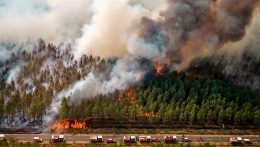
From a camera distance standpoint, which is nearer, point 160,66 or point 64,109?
point 64,109

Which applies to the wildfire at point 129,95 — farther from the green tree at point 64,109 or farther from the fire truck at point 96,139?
the fire truck at point 96,139

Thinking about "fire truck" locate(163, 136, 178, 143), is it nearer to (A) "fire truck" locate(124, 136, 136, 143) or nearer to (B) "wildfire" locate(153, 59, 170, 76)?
(A) "fire truck" locate(124, 136, 136, 143)

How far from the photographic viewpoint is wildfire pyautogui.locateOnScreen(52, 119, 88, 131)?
251 feet

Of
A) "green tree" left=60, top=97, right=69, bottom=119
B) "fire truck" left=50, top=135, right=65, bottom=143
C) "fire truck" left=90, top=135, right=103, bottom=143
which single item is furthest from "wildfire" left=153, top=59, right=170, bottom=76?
"fire truck" left=50, top=135, right=65, bottom=143

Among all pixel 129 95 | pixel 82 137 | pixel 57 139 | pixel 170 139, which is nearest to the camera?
pixel 57 139

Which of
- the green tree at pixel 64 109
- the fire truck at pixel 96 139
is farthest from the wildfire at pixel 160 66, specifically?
the fire truck at pixel 96 139

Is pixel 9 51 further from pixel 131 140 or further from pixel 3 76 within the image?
pixel 131 140

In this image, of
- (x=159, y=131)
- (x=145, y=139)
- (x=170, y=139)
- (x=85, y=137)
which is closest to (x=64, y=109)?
(x=85, y=137)

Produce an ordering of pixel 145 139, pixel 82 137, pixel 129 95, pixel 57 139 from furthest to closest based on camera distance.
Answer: pixel 129 95 < pixel 82 137 < pixel 145 139 < pixel 57 139

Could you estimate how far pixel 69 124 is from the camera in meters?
76.9

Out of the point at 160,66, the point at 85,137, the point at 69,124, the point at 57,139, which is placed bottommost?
the point at 57,139

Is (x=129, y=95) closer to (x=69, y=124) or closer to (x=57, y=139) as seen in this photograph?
(x=69, y=124)

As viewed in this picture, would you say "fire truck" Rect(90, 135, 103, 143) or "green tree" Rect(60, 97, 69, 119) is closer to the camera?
"fire truck" Rect(90, 135, 103, 143)

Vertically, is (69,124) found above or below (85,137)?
above
